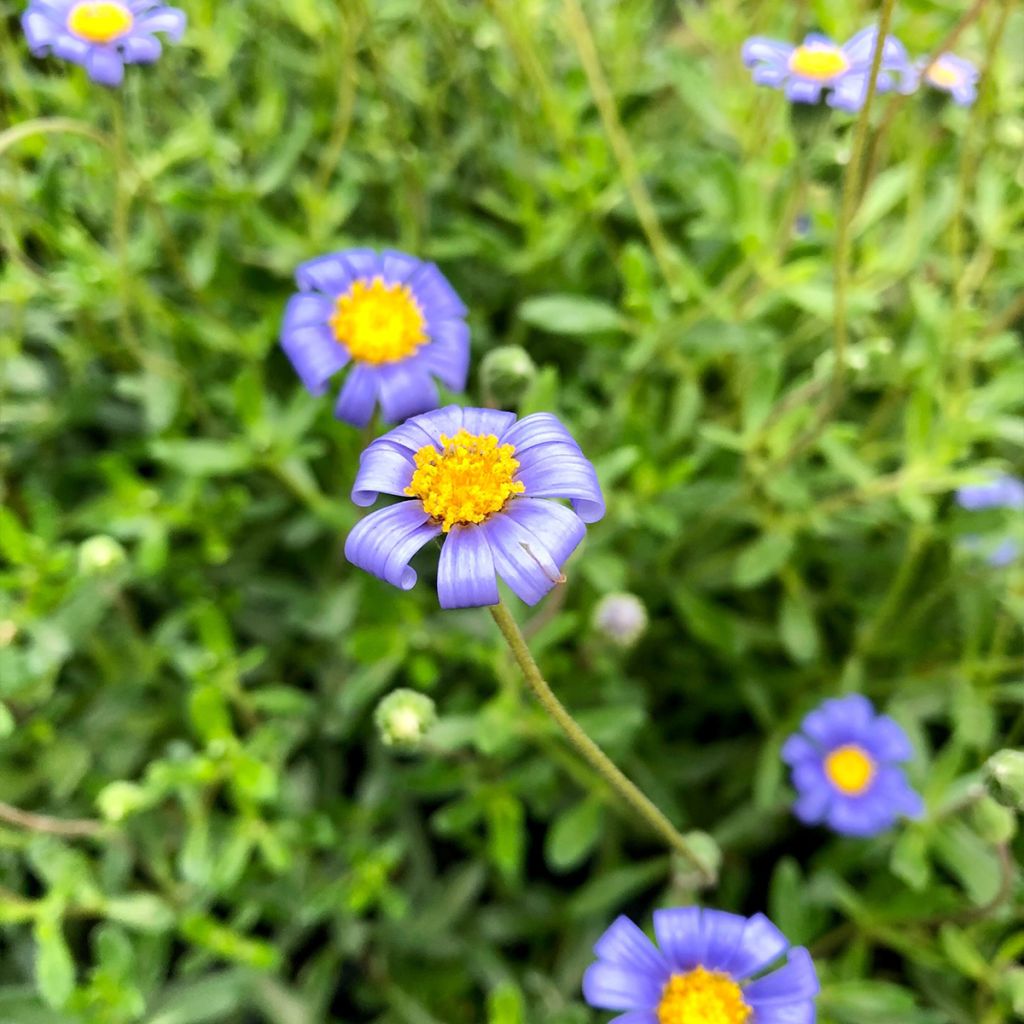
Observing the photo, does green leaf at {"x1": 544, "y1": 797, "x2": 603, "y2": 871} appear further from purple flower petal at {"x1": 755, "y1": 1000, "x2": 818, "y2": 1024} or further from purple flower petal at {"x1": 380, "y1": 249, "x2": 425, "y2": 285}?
purple flower petal at {"x1": 380, "y1": 249, "x2": 425, "y2": 285}

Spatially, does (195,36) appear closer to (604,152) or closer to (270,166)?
(270,166)

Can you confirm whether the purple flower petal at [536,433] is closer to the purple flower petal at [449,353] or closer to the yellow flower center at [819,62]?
the purple flower petal at [449,353]

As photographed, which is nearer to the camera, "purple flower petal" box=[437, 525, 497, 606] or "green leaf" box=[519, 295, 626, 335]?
"purple flower petal" box=[437, 525, 497, 606]

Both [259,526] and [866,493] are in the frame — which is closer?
[866,493]

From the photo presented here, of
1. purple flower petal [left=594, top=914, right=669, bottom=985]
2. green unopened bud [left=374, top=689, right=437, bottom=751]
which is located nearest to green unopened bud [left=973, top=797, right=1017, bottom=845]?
purple flower petal [left=594, top=914, right=669, bottom=985]

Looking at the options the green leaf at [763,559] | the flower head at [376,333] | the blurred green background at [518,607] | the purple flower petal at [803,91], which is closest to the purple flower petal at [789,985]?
the blurred green background at [518,607]

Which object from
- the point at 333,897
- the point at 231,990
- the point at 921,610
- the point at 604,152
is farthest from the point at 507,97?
the point at 231,990
